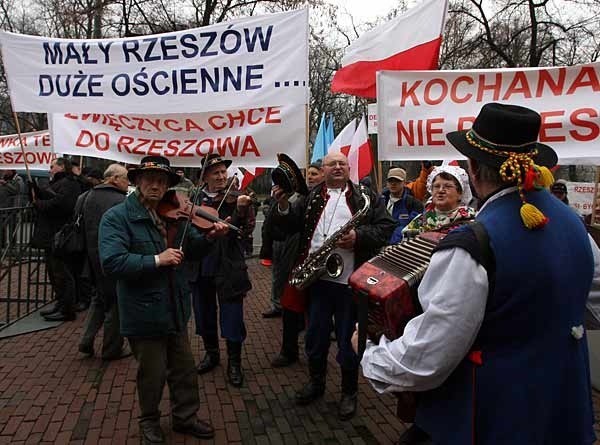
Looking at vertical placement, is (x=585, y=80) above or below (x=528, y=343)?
above

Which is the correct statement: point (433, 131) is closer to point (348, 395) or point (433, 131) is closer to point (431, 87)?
point (431, 87)

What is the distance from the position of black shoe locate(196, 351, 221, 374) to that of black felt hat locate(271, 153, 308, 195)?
1.92 m

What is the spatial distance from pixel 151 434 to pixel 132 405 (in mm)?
822

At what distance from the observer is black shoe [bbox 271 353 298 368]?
16.9 feet

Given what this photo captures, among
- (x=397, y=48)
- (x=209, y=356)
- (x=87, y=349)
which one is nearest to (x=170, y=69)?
(x=397, y=48)

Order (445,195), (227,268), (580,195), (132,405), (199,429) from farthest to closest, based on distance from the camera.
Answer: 1. (580,195)
2. (227,268)
3. (132,405)
4. (199,429)
5. (445,195)

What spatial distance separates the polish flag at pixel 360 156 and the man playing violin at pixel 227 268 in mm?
2427

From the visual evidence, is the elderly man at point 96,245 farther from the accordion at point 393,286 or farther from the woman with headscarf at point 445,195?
the accordion at point 393,286

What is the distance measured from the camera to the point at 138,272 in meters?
3.20

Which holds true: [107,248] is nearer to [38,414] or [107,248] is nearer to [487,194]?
[38,414]

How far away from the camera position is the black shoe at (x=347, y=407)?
13.2 feet

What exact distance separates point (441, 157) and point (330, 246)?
4.10 ft

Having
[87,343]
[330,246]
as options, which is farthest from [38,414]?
[330,246]

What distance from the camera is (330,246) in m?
3.90
